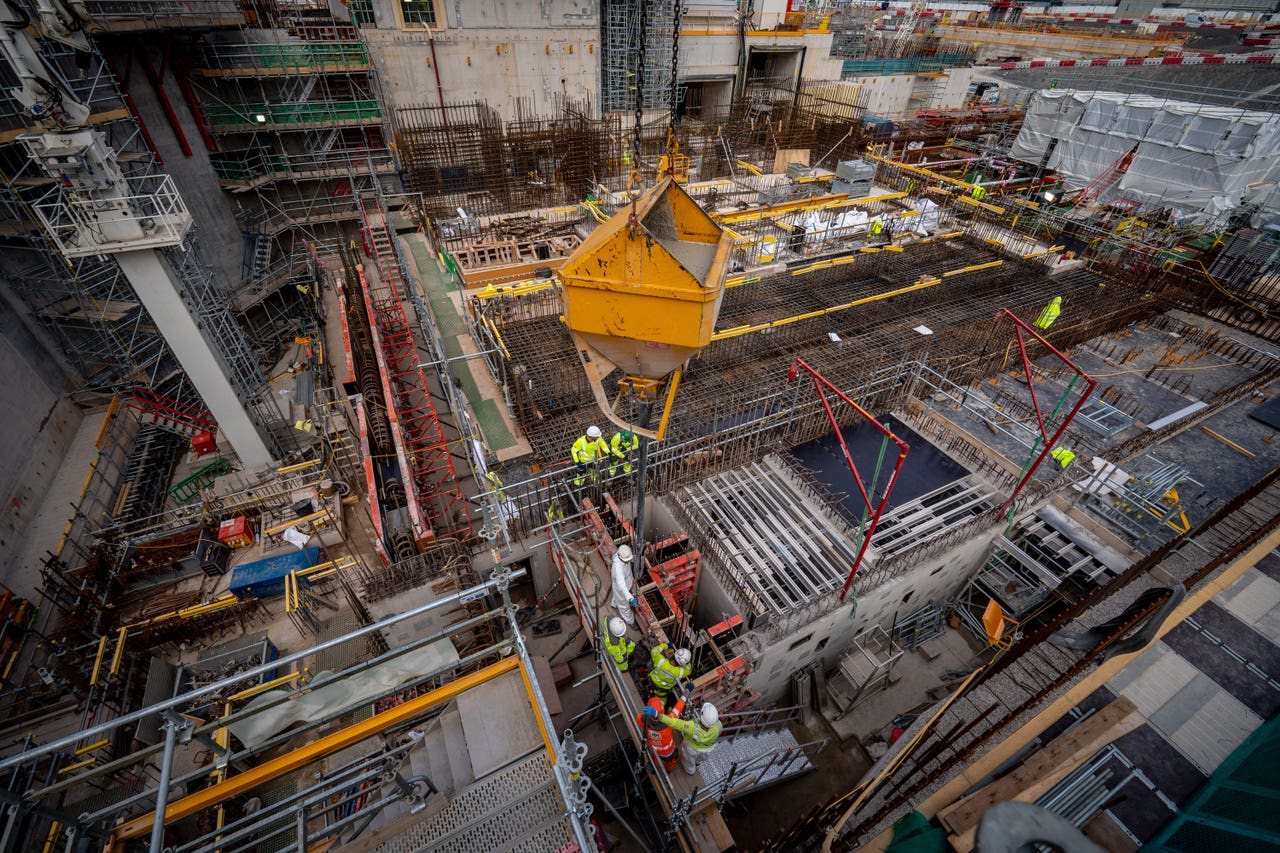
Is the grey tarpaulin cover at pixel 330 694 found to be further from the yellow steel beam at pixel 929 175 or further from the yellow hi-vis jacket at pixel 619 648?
the yellow steel beam at pixel 929 175

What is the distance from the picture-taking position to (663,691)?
260 inches

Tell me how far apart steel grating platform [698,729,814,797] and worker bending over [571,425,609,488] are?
4405mm

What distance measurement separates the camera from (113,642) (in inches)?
346

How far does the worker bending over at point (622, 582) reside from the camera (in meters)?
6.54

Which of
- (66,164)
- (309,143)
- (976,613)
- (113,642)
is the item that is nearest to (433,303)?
(66,164)

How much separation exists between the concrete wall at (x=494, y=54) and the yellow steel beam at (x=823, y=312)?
1706 centimetres

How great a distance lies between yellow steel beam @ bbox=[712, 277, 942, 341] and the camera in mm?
12164

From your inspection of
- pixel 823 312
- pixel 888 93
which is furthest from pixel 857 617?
pixel 888 93

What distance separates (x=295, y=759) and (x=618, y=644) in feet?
11.4

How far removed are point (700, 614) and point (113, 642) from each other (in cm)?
1000

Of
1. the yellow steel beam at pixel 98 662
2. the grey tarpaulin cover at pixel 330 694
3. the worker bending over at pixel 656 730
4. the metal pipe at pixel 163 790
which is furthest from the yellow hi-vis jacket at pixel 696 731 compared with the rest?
the yellow steel beam at pixel 98 662

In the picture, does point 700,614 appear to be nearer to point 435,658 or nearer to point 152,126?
point 435,658

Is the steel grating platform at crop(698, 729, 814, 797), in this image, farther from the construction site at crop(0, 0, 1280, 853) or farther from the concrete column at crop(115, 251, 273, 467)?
the concrete column at crop(115, 251, 273, 467)

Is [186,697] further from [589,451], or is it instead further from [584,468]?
[584,468]
